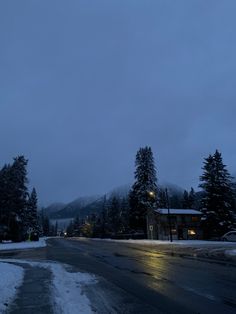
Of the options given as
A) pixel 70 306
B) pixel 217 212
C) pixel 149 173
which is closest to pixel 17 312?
pixel 70 306

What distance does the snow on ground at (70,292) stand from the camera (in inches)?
392

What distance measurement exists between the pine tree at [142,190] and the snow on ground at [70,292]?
69873 millimetres

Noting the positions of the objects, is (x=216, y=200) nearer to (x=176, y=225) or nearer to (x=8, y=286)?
(x=176, y=225)

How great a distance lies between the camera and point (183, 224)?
268 ft

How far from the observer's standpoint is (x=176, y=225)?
81125 millimetres

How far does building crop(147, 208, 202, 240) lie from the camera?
80188 mm

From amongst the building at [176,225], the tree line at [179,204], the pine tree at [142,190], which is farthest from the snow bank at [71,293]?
the pine tree at [142,190]

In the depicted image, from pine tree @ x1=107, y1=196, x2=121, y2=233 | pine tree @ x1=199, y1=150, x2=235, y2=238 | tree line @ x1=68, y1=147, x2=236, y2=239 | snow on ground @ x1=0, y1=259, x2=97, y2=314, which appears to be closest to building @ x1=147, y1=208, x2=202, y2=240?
tree line @ x1=68, y1=147, x2=236, y2=239

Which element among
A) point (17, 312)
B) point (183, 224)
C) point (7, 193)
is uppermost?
point (7, 193)

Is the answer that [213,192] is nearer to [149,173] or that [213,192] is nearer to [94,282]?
[149,173]

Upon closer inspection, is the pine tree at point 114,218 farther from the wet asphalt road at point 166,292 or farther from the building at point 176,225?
the wet asphalt road at point 166,292

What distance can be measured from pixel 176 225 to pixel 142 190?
36.2 feet

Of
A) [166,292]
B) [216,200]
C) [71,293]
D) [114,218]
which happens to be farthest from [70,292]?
[114,218]

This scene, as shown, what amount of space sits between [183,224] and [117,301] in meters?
72.0
